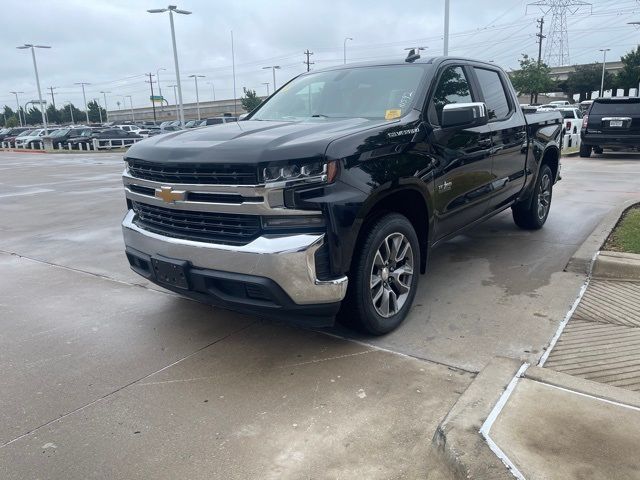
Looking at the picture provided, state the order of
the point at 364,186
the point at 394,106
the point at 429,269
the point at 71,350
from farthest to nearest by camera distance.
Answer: the point at 429,269 → the point at 394,106 → the point at 71,350 → the point at 364,186

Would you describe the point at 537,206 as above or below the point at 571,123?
below

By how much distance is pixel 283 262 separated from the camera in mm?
3150

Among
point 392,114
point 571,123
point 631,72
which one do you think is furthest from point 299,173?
point 631,72

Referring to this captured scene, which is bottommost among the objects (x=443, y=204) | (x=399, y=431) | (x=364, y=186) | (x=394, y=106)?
(x=399, y=431)

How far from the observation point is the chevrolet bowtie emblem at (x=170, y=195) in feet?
11.5

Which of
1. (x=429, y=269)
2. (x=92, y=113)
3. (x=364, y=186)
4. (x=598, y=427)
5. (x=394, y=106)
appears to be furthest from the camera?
(x=92, y=113)

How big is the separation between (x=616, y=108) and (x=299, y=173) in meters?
15.0

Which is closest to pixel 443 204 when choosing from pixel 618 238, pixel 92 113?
pixel 618 238

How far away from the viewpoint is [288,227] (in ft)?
10.6

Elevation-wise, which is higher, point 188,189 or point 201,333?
point 188,189

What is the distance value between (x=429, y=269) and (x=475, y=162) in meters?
1.21

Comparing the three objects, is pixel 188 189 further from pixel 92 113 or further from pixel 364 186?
pixel 92 113

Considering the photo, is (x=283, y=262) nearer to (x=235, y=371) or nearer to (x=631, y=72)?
(x=235, y=371)

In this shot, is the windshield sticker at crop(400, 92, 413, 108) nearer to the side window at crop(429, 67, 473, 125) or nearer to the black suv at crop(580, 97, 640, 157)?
the side window at crop(429, 67, 473, 125)
